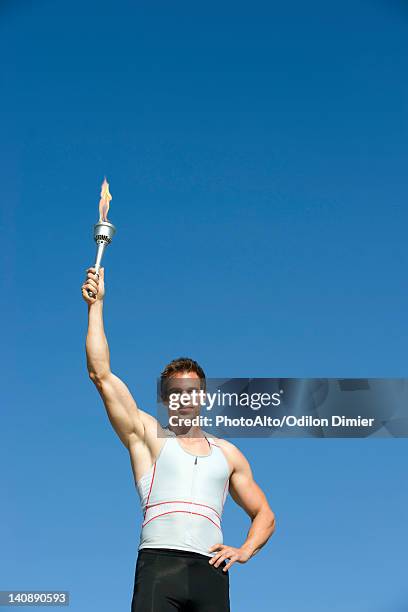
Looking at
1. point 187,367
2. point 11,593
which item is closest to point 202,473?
point 187,367

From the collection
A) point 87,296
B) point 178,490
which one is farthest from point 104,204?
point 178,490

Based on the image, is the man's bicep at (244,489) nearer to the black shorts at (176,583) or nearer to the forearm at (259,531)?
the forearm at (259,531)

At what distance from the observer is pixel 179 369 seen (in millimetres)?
6309

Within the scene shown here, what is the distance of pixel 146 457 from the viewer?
593cm

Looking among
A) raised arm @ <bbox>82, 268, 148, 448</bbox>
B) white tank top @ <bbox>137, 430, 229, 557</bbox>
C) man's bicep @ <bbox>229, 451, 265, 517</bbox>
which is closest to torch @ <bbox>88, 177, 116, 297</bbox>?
raised arm @ <bbox>82, 268, 148, 448</bbox>

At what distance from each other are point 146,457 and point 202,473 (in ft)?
1.42

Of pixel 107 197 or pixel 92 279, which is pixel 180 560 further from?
pixel 107 197

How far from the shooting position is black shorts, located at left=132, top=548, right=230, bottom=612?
5.44 metres

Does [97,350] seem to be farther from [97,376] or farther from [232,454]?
[232,454]

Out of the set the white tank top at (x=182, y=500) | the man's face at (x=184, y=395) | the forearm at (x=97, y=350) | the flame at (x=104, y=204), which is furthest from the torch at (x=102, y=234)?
the white tank top at (x=182, y=500)

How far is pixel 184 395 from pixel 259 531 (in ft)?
3.84

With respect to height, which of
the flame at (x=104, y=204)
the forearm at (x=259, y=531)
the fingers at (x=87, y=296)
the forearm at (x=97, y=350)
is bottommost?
the forearm at (x=259, y=531)

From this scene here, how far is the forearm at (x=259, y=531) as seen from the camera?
5957 mm

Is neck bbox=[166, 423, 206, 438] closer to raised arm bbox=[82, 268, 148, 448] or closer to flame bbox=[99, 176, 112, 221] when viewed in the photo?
raised arm bbox=[82, 268, 148, 448]
